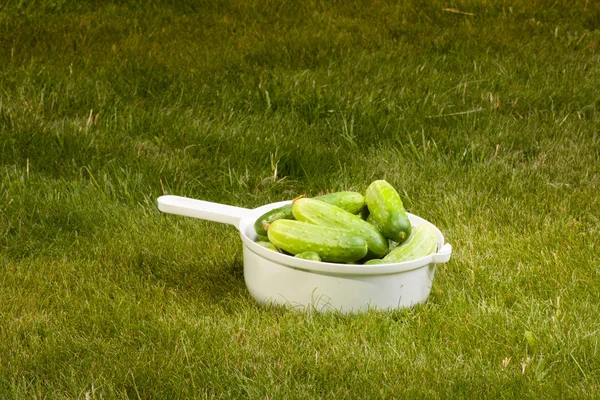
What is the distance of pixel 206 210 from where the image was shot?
3.19 meters

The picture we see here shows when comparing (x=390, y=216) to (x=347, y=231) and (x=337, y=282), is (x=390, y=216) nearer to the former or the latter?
(x=347, y=231)

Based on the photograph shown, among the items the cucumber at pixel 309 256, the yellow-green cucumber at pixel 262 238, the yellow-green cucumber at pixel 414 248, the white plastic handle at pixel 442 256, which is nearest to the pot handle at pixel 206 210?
the yellow-green cucumber at pixel 262 238

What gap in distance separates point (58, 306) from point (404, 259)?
4.31ft

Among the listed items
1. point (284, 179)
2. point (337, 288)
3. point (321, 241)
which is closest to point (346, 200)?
point (321, 241)

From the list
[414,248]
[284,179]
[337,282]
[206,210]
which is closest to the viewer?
[337,282]

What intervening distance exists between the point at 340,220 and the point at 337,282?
0.25 meters

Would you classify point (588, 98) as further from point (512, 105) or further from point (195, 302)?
point (195, 302)

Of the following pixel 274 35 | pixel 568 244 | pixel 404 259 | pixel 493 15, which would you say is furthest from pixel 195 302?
pixel 493 15

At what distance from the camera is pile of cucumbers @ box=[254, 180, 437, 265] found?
9.16 ft

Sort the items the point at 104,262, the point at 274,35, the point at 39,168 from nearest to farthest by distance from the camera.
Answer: the point at 104,262
the point at 39,168
the point at 274,35

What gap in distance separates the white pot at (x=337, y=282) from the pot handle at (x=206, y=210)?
24cm

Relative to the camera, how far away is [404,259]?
283 cm

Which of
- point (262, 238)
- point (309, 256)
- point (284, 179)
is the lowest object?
point (284, 179)

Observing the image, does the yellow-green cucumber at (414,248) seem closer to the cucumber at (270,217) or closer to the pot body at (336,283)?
the pot body at (336,283)
